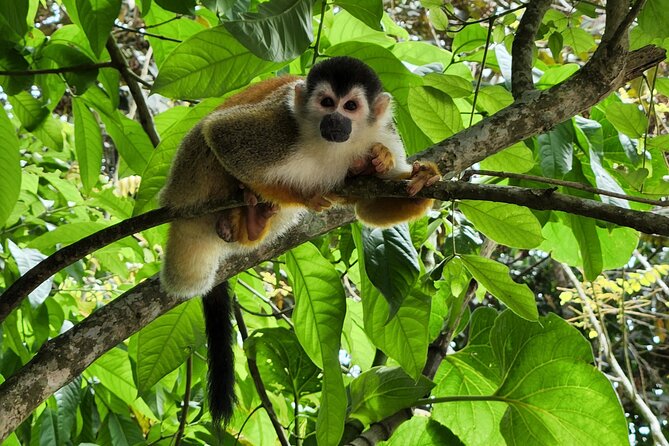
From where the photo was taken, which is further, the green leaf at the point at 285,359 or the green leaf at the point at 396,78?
the green leaf at the point at 285,359

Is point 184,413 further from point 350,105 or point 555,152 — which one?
point 555,152

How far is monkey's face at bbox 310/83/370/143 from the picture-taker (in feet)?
6.02

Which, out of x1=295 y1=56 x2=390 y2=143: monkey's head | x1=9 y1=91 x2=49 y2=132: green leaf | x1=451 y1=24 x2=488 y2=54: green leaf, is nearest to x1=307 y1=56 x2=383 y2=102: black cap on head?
x1=295 y1=56 x2=390 y2=143: monkey's head

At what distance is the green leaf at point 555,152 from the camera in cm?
177

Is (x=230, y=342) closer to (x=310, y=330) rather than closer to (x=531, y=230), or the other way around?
(x=310, y=330)

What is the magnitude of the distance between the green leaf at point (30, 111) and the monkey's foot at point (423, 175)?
4.77ft

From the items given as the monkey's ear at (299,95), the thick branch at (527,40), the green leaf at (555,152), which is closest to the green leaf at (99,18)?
the monkey's ear at (299,95)

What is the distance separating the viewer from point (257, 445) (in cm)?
245

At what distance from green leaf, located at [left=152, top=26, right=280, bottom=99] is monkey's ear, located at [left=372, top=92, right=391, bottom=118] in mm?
349

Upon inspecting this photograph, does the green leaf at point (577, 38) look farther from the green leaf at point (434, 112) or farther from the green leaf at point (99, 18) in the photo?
the green leaf at point (99, 18)

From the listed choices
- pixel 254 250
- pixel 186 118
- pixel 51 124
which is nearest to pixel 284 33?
pixel 254 250

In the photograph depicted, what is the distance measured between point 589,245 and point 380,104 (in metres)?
0.68

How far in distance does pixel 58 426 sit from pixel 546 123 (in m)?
1.77

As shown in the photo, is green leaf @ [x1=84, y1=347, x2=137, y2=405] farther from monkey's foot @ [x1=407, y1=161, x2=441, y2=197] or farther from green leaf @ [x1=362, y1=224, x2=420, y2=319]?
monkey's foot @ [x1=407, y1=161, x2=441, y2=197]
